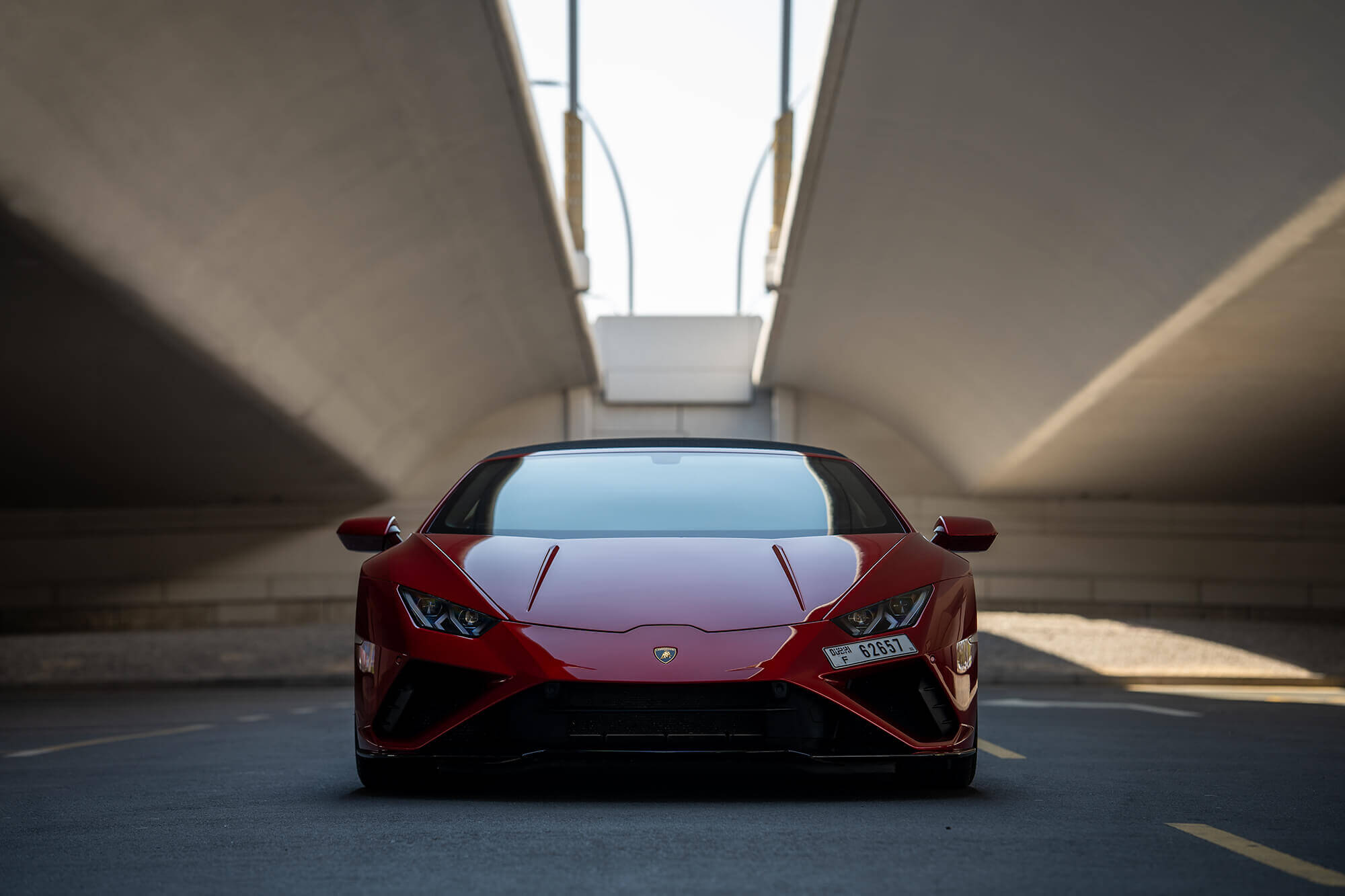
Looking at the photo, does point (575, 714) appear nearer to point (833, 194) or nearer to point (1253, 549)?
point (833, 194)

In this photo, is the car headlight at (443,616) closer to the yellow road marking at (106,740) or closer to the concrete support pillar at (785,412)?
the yellow road marking at (106,740)

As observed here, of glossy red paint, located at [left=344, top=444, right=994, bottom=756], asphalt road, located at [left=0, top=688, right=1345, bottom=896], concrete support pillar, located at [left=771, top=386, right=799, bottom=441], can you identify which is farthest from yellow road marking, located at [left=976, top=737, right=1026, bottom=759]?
concrete support pillar, located at [left=771, top=386, right=799, bottom=441]

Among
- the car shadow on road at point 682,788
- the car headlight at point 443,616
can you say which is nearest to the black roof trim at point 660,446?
the car headlight at point 443,616

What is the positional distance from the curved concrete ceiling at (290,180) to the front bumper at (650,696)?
506 centimetres

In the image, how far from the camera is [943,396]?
19.3m

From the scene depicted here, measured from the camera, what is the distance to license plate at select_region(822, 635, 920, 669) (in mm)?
4016

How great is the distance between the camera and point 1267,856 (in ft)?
10.8

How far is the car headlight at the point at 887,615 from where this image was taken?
4098 millimetres

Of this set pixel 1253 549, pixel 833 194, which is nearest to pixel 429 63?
pixel 833 194

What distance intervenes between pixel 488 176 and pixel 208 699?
565cm

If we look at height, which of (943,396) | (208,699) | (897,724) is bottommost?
(208,699)

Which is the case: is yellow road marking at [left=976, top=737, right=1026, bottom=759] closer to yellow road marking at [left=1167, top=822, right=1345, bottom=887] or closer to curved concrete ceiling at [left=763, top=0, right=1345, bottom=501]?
yellow road marking at [left=1167, top=822, right=1345, bottom=887]

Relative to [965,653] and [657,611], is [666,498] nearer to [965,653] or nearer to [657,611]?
[657,611]

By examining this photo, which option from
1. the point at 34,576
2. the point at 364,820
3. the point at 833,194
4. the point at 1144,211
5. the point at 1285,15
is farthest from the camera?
the point at 34,576
